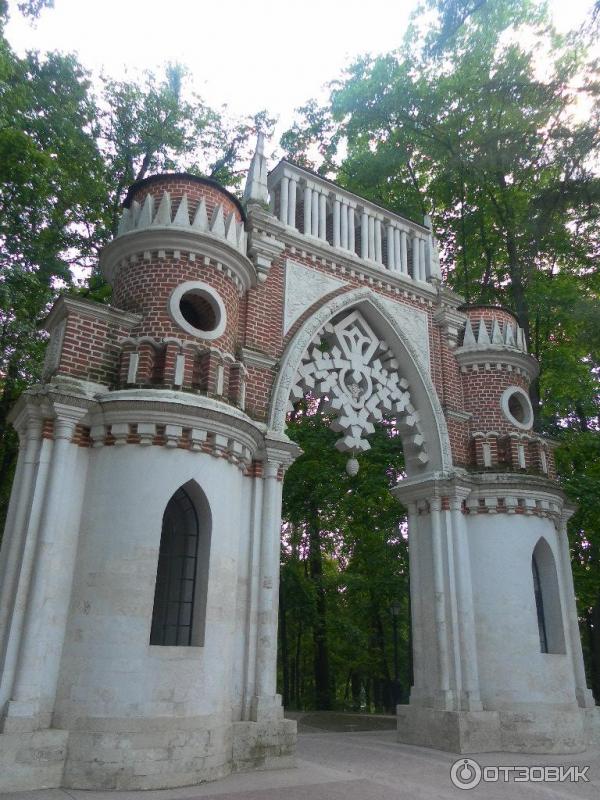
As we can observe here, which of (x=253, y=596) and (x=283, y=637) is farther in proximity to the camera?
(x=283, y=637)

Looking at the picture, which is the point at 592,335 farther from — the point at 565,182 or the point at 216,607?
the point at 216,607

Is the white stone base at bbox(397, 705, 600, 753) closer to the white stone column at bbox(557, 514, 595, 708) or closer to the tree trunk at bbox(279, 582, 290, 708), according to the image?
the white stone column at bbox(557, 514, 595, 708)

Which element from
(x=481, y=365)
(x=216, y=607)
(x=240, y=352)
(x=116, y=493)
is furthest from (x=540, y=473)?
(x=116, y=493)

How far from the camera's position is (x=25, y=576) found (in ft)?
24.6

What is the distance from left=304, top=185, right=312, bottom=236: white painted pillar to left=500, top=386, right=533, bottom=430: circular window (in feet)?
17.2

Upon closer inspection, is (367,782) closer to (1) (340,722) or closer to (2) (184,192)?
(1) (340,722)

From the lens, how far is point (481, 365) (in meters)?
13.3

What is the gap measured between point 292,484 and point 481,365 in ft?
24.8

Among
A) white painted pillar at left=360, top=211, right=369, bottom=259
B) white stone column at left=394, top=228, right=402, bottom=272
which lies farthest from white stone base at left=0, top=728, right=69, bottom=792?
white stone column at left=394, top=228, right=402, bottom=272

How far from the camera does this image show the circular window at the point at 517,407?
12.9 metres

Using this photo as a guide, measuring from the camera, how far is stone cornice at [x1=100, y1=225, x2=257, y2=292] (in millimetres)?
9430

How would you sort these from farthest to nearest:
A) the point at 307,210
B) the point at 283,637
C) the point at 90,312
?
the point at 283,637
the point at 307,210
the point at 90,312

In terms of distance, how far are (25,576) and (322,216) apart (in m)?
8.43

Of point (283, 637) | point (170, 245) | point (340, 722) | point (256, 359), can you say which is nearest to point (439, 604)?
point (256, 359)
